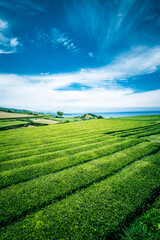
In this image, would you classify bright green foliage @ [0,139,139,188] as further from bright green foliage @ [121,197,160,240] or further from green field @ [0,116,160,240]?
bright green foliage @ [121,197,160,240]

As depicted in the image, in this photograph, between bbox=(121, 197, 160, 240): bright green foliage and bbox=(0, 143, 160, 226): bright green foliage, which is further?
bbox=(0, 143, 160, 226): bright green foliage

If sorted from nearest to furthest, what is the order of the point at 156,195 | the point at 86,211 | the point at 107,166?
1. the point at 86,211
2. the point at 156,195
3. the point at 107,166

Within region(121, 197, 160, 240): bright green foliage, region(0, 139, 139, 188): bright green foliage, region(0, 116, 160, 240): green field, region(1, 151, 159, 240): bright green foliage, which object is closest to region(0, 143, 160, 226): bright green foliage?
region(0, 116, 160, 240): green field

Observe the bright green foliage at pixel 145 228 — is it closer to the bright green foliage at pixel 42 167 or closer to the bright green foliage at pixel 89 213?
the bright green foliage at pixel 89 213

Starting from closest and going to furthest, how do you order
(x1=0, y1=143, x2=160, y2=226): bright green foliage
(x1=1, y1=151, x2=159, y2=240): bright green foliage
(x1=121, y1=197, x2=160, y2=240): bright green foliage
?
(x1=121, y1=197, x2=160, y2=240): bright green foliage → (x1=1, y1=151, x2=159, y2=240): bright green foliage → (x1=0, y1=143, x2=160, y2=226): bright green foliage

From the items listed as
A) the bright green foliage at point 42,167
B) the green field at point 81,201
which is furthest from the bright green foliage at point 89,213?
the bright green foliage at point 42,167

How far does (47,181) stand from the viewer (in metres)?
6.82

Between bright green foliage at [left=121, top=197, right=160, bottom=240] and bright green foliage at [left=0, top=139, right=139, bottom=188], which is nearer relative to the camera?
bright green foliage at [left=121, top=197, right=160, bottom=240]

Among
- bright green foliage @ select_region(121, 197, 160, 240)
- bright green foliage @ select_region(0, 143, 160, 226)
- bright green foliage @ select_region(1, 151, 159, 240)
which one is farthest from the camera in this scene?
bright green foliage @ select_region(0, 143, 160, 226)

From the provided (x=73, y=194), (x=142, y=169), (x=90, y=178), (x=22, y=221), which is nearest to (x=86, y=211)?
(x=73, y=194)

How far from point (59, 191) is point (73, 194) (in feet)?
2.89

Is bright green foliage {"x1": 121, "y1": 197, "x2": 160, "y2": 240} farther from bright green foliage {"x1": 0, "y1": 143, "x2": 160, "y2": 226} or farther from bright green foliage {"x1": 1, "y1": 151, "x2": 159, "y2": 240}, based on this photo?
bright green foliage {"x1": 0, "y1": 143, "x2": 160, "y2": 226}

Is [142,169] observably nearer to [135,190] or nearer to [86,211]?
[135,190]

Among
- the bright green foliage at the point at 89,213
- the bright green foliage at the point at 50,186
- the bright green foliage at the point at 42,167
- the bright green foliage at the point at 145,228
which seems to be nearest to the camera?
the bright green foliage at the point at 145,228
